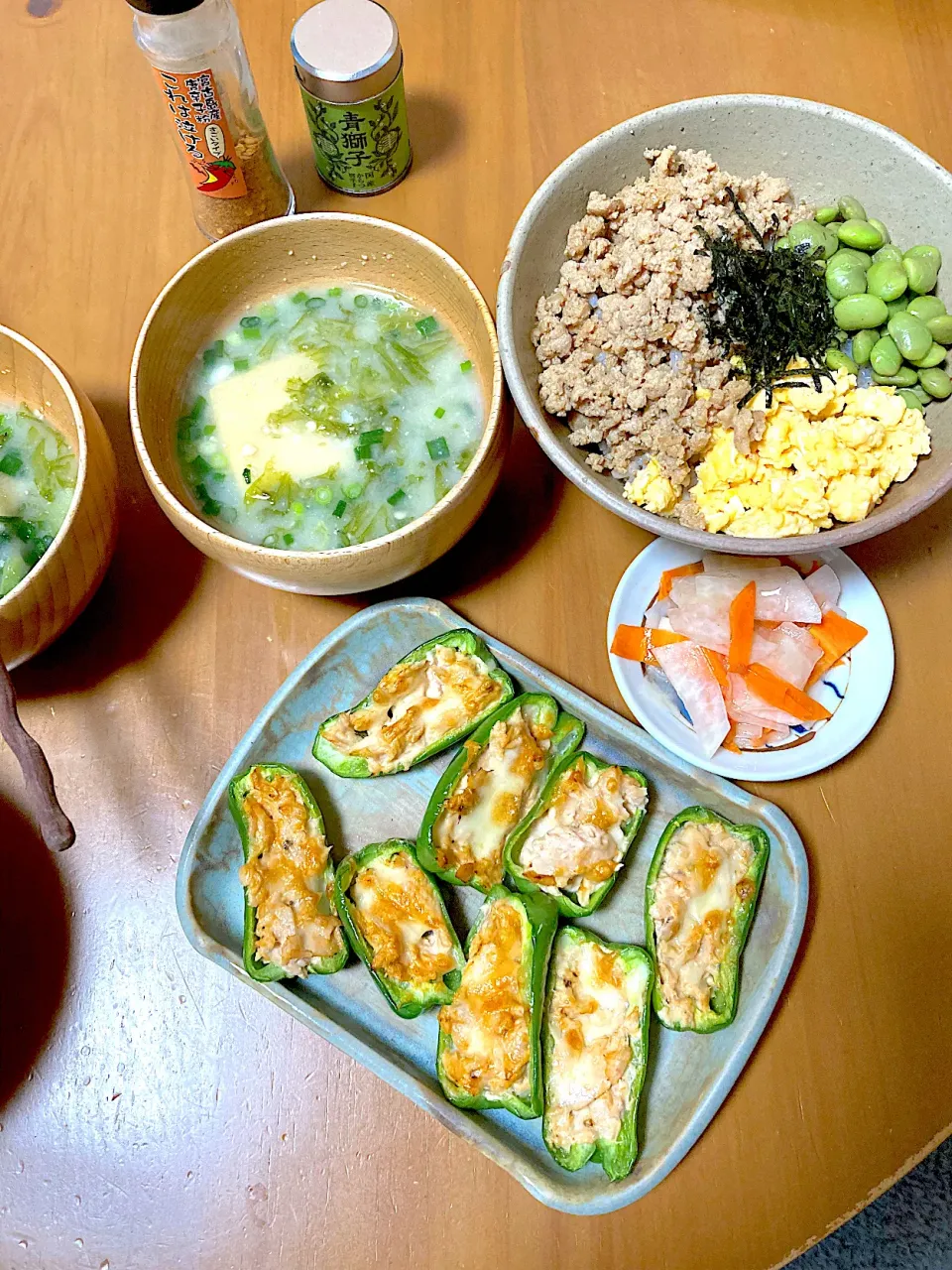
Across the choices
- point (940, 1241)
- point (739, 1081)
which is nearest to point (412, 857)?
point (739, 1081)

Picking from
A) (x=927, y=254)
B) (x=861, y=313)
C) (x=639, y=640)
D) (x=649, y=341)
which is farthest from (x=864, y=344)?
(x=639, y=640)

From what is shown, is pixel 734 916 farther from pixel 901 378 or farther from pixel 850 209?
pixel 850 209

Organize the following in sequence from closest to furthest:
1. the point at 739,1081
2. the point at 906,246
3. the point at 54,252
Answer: the point at 739,1081
the point at 906,246
the point at 54,252

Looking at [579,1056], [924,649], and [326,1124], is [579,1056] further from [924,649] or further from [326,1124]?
[924,649]

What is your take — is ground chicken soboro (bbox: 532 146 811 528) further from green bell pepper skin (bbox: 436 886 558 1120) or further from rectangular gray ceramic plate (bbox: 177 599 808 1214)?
green bell pepper skin (bbox: 436 886 558 1120)

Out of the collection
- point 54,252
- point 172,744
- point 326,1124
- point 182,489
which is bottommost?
point 326,1124

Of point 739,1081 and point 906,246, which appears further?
point 906,246

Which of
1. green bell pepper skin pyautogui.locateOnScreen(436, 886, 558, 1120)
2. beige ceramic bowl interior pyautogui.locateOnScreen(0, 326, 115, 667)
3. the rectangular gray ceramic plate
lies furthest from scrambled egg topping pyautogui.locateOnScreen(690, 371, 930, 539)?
beige ceramic bowl interior pyautogui.locateOnScreen(0, 326, 115, 667)

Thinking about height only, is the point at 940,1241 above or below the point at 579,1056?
below
